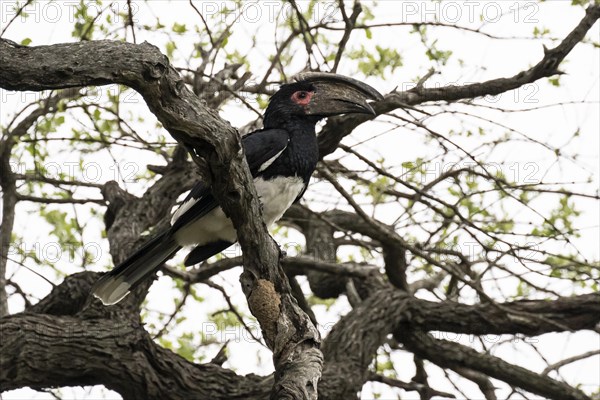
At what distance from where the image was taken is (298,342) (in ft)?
10.5

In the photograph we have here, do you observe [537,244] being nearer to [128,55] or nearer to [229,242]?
[229,242]

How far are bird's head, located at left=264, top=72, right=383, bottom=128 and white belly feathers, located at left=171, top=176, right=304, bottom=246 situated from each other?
1.28ft

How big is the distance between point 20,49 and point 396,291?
316 cm

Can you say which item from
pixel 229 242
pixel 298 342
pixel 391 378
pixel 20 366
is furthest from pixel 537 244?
pixel 20 366

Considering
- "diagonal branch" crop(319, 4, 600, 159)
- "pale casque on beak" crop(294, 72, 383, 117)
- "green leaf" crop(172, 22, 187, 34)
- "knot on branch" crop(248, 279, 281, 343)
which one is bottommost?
"knot on branch" crop(248, 279, 281, 343)

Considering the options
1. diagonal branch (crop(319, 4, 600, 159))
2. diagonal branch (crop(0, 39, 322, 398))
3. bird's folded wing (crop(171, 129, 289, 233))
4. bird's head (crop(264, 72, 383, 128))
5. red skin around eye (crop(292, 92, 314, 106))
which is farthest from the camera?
diagonal branch (crop(319, 4, 600, 159))

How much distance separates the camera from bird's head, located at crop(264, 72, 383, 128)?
14.5 feet

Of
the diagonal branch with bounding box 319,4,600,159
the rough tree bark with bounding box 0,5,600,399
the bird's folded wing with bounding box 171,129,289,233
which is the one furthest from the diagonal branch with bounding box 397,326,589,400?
the bird's folded wing with bounding box 171,129,289,233

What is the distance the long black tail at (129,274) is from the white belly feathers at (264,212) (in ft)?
0.31

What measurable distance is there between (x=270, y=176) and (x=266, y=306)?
1057 millimetres

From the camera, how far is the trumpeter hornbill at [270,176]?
4207 millimetres

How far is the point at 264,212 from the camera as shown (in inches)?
169

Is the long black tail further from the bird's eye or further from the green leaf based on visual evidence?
the green leaf

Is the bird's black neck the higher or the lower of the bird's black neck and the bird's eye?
the lower
